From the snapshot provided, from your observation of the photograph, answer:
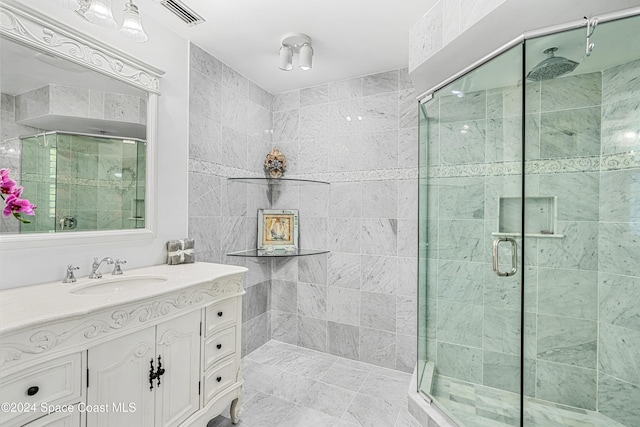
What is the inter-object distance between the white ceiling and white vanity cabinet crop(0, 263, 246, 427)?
1497 mm

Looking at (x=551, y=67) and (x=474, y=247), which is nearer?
(x=551, y=67)

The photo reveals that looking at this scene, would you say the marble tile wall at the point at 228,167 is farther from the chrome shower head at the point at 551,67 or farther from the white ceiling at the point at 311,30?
the chrome shower head at the point at 551,67

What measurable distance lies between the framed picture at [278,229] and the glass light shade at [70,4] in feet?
5.81

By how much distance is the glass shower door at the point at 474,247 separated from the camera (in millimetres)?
1558

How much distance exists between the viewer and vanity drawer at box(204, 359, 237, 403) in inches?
59.7

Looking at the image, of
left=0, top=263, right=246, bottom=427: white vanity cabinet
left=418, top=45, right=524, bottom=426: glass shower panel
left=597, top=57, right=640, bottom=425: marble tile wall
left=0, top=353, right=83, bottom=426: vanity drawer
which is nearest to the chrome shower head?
left=418, top=45, right=524, bottom=426: glass shower panel

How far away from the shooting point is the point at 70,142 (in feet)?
4.57

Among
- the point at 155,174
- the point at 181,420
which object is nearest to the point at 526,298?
the point at 181,420

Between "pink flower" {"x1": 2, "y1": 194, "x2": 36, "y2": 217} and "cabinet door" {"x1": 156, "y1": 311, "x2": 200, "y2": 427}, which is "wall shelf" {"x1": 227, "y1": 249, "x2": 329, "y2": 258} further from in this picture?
"pink flower" {"x1": 2, "y1": 194, "x2": 36, "y2": 217}

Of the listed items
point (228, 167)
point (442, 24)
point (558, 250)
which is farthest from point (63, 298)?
point (558, 250)

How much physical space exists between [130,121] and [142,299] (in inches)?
41.3

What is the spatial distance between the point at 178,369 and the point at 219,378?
32cm

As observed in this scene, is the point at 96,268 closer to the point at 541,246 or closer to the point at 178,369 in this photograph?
the point at 178,369

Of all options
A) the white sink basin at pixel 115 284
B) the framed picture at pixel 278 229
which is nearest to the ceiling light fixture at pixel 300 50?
the framed picture at pixel 278 229
